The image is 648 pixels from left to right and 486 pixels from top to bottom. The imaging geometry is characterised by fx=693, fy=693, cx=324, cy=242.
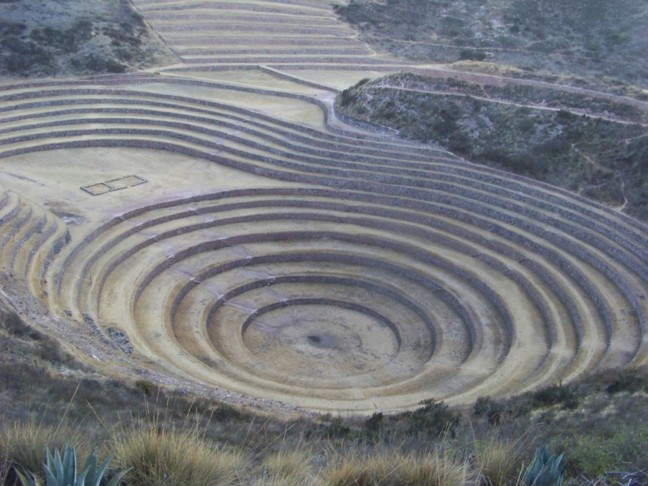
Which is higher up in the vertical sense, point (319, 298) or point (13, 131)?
point (13, 131)

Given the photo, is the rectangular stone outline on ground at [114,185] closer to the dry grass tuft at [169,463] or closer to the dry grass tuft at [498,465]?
the dry grass tuft at [169,463]

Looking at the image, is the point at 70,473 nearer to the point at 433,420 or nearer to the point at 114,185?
the point at 433,420

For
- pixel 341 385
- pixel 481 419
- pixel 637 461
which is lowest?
pixel 341 385

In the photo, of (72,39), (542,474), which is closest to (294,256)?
(542,474)

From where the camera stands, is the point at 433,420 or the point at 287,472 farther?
the point at 433,420

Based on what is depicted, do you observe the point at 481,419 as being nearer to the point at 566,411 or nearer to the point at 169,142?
the point at 566,411

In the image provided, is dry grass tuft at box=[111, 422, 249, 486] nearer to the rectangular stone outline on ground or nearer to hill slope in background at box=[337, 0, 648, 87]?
the rectangular stone outline on ground

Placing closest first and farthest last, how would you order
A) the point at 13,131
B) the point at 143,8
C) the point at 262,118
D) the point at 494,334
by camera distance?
the point at 494,334
the point at 13,131
the point at 262,118
the point at 143,8

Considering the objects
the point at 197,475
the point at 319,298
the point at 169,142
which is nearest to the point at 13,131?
the point at 169,142
